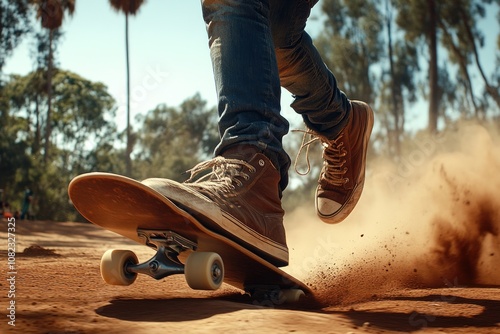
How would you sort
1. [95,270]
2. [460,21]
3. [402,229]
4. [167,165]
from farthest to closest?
[167,165] < [460,21] < [402,229] < [95,270]

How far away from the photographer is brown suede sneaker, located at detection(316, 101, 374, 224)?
237cm

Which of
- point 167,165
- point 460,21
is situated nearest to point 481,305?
point 460,21

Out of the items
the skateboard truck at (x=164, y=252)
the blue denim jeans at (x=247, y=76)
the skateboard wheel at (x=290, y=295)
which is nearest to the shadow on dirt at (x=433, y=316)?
the skateboard wheel at (x=290, y=295)

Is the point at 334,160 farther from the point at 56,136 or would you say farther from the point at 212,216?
the point at 56,136

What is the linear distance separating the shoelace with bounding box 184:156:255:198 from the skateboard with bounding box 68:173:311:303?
140mm

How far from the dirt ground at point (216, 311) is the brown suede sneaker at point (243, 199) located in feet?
0.58

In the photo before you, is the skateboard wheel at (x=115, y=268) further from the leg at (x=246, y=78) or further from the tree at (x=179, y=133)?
the tree at (x=179, y=133)

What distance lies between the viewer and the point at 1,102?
91.2 ft

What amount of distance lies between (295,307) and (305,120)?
0.90m

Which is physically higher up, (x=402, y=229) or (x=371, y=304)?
(x=402, y=229)

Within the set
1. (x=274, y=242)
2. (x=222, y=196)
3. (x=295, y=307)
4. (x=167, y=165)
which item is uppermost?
(x=167, y=165)

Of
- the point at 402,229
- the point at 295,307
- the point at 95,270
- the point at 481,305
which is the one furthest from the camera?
the point at 402,229

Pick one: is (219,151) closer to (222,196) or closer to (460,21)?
(222,196)

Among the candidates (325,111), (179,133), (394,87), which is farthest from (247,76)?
(179,133)
